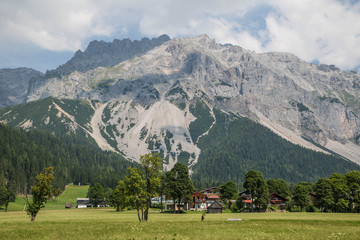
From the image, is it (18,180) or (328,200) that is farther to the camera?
(18,180)

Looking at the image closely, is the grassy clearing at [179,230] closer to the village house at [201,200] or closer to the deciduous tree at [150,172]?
the deciduous tree at [150,172]

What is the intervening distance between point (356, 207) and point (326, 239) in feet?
290

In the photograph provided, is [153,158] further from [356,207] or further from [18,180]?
[18,180]

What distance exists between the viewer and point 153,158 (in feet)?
193

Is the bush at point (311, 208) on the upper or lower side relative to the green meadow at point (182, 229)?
lower

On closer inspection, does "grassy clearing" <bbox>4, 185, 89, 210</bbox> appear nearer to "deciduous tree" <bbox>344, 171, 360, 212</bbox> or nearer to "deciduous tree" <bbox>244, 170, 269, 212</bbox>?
"deciduous tree" <bbox>244, 170, 269, 212</bbox>

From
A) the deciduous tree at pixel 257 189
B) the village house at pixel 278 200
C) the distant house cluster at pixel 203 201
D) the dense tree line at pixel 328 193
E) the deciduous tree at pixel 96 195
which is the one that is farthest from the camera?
the deciduous tree at pixel 96 195

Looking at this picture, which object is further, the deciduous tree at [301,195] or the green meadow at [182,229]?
the deciduous tree at [301,195]

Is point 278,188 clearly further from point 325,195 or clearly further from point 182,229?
point 182,229

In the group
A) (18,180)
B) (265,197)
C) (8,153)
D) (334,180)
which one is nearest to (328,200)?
(334,180)

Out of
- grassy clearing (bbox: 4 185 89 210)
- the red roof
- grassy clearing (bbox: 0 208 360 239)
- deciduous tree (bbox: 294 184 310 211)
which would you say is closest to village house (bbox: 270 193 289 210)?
deciduous tree (bbox: 294 184 310 211)

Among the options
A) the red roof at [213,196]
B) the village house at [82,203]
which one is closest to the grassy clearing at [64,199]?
the village house at [82,203]

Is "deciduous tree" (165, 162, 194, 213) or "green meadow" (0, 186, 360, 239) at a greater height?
"deciduous tree" (165, 162, 194, 213)

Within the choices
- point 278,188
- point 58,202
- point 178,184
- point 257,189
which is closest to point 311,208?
point 257,189
